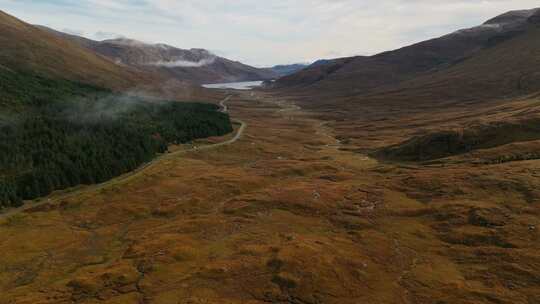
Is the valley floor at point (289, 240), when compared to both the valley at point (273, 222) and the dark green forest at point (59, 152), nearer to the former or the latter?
the valley at point (273, 222)

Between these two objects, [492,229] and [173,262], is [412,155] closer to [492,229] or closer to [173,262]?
[492,229]

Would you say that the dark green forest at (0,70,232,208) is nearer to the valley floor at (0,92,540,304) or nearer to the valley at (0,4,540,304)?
the valley at (0,4,540,304)

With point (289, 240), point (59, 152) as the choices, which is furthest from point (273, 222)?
point (59, 152)

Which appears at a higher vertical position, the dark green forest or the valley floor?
the dark green forest

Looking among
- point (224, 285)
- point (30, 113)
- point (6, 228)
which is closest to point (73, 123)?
point (30, 113)

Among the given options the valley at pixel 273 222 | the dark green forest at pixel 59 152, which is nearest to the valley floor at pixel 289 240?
the valley at pixel 273 222

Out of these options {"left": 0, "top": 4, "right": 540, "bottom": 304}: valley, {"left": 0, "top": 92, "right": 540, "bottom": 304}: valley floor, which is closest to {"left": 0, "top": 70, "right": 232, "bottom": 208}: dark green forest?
{"left": 0, "top": 4, "right": 540, "bottom": 304}: valley

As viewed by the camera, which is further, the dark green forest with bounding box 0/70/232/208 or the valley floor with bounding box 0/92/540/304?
the dark green forest with bounding box 0/70/232/208

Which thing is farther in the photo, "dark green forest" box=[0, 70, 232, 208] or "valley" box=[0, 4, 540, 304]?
"dark green forest" box=[0, 70, 232, 208]

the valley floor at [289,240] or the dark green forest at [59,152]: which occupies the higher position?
the dark green forest at [59,152]

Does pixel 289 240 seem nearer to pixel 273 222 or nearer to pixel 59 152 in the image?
pixel 273 222
